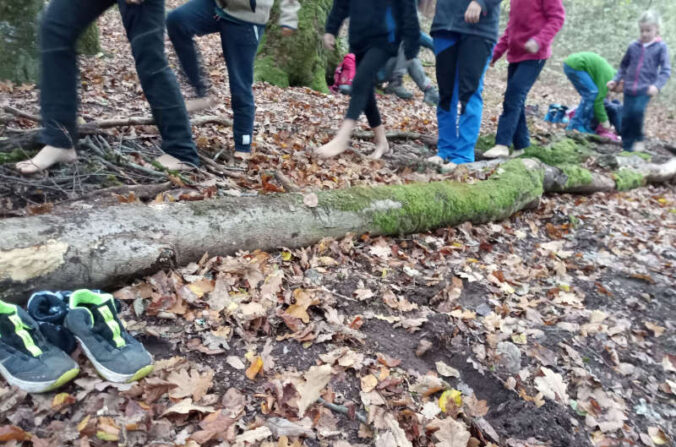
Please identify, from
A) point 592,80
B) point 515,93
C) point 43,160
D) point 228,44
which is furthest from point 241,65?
point 592,80

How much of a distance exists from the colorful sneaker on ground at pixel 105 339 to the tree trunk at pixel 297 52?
6456 millimetres

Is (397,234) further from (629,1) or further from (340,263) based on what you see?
(629,1)

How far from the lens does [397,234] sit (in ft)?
11.6

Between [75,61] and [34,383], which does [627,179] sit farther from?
[34,383]

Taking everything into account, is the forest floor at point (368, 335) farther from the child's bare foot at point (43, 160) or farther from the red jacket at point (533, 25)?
the red jacket at point (533, 25)

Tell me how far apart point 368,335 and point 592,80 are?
8.40 m

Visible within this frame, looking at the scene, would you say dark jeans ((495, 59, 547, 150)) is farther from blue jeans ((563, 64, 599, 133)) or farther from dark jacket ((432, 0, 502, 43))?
blue jeans ((563, 64, 599, 133))

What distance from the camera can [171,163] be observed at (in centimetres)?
343

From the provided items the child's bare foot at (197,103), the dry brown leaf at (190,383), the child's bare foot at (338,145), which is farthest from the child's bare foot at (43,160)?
the child's bare foot at (338,145)

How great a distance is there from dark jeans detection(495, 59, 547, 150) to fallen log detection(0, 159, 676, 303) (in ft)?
4.34

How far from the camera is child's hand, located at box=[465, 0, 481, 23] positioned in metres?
4.23

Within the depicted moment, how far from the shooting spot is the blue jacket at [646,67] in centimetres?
707

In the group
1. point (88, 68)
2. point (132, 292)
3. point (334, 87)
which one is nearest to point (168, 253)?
point (132, 292)

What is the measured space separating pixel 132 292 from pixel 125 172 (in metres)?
1.34
